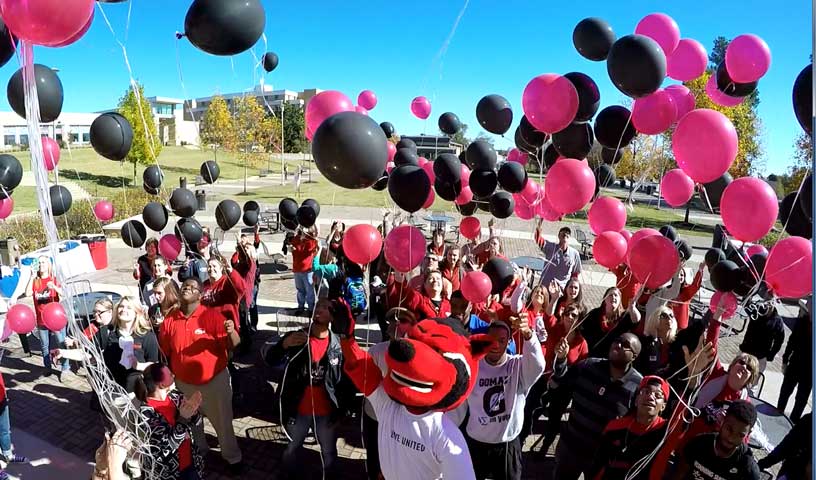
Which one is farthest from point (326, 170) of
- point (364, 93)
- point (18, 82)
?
point (364, 93)

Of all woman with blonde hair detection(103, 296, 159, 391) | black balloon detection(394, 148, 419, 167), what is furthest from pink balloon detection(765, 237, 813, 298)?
woman with blonde hair detection(103, 296, 159, 391)

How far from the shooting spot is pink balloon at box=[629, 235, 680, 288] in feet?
12.9

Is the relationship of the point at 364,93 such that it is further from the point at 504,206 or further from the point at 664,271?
the point at 664,271

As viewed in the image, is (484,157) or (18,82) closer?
(18,82)

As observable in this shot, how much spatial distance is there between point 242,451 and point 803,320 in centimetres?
586

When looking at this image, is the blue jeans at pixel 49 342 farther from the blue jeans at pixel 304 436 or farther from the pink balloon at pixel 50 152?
the blue jeans at pixel 304 436

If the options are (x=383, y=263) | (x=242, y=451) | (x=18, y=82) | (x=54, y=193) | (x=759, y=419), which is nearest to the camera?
(x=18, y=82)

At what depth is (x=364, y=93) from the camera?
7109 millimetres

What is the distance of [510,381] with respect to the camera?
3213 millimetres

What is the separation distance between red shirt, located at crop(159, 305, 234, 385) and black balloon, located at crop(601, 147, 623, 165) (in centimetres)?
425

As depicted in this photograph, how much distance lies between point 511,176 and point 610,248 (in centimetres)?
137

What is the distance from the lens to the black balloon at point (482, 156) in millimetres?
5402

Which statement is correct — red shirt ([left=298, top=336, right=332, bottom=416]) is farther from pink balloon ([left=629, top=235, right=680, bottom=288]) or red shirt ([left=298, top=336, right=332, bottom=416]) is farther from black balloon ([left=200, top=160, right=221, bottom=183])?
black balloon ([left=200, top=160, right=221, bottom=183])

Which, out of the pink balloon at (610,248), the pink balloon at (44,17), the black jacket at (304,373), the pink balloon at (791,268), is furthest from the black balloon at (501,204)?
the pink balloon at (44,17)
